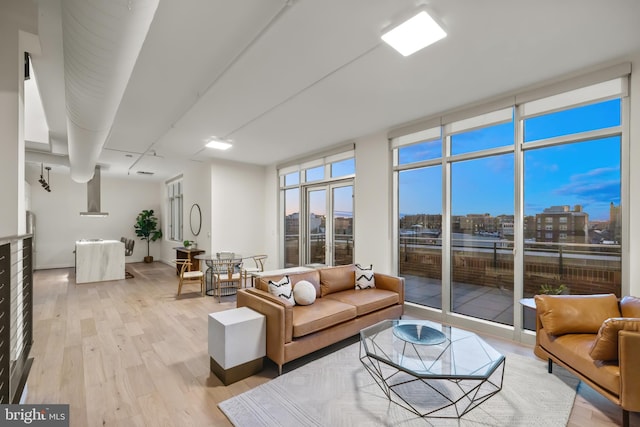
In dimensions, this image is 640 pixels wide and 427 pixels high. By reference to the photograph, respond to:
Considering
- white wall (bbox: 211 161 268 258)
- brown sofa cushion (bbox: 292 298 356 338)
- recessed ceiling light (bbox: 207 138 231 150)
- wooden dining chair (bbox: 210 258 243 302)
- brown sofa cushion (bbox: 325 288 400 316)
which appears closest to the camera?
brown sofa cushion (bbox: 292 298 356 338)

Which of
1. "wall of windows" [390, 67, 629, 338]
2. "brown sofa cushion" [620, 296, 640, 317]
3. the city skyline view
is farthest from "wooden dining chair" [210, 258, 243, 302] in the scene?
"brown sofa cushion" [620, 296, 640, 317]

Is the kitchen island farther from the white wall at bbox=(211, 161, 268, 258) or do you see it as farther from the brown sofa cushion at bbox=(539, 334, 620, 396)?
the brown sofa cushion at bbox=(539, 334, 620, 396)

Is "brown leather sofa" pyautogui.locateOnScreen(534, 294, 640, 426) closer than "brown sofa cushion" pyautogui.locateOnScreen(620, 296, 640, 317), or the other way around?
"brown leather sofa" pyautogui.locateOnScreen(534, 294, 640, 426)

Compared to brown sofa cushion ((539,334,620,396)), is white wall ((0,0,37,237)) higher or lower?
higher

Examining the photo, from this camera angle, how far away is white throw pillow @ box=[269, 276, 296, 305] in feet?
10.3

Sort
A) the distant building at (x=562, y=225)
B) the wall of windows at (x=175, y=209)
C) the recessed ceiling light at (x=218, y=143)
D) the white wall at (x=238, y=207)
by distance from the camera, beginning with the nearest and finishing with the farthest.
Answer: the distant building at (x=562, y=225) < the recessed ceiling light at (x=218, y=143) < the white wall at (x=238, y=207) < the wall of windows at (x=175, y=209)

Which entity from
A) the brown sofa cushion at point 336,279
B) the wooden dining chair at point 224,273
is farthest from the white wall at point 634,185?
the wooden dining chair at point 224,273

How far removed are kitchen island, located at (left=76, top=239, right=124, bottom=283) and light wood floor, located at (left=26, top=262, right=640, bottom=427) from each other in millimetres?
1398

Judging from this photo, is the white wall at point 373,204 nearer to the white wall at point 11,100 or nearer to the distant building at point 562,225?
the distant building at point 562,225

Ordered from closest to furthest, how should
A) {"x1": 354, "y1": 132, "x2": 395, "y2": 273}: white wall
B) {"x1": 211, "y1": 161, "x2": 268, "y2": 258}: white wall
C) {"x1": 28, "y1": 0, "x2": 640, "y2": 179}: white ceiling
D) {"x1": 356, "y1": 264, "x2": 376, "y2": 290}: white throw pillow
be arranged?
{"x1": 28, "y1": 0, "x2": 640, "y2": 179}: white ceiling
{"x1": 356, "y1": 264, "x2": 376, "y2": 290}: white throw pillow
{"x1": 354, "y1": 132, "x2": 395, "y2": 273}: white wall
{"x1": 211, "y1": 161, "x2": 268, "y2": 258}: white wall

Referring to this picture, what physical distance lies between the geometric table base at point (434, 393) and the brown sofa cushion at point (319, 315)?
24.8 inches

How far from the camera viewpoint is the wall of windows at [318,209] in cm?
566

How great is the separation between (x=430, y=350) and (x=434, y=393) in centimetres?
33

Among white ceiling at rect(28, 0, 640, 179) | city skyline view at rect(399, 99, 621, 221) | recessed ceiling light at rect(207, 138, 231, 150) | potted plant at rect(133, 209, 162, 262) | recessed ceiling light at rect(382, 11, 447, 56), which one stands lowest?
potted plant at rect(133, 209, 162, 262)
